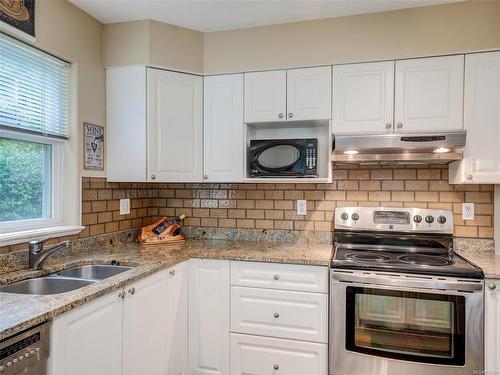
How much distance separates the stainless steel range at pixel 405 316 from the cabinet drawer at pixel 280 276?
0.09 metres

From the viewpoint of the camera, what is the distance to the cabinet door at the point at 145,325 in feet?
5.76

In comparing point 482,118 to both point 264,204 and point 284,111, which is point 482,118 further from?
point 264,204

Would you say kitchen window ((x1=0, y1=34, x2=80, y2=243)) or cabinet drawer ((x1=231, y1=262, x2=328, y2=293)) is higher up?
kitchen window ((x1=0, y1=34, x2=80, y2=243))

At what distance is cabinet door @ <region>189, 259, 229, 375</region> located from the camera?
2.29m

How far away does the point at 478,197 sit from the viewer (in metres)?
2.42

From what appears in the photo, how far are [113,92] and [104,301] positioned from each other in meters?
1.53

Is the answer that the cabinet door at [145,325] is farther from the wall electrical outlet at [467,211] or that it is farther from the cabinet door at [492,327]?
the wall electrical outlet at [467,211]

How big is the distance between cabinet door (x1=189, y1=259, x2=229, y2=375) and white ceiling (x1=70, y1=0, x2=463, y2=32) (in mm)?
1632

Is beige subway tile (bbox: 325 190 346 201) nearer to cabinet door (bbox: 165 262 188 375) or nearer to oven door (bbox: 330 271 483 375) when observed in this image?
oven door (bbox: 330 271 483 375)

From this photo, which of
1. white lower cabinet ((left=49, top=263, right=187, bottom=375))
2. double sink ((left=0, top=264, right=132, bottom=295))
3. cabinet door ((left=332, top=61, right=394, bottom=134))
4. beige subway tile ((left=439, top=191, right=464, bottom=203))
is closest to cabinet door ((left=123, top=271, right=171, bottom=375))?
white lower cabinet ((left=49, top=263, right=187, bottom=375))

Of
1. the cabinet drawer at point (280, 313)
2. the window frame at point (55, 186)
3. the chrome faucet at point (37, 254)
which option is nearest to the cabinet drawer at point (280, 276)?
the cabinet drawer at point (280, 313)

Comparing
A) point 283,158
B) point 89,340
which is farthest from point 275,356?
point 283,158

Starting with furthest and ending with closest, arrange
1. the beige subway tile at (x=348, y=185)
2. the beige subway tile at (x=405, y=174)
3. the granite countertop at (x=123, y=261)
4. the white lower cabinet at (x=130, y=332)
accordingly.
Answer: the beige subway tile at (x=348, y=185) < the beige subway tile at (x=405, y=174) < the white lower cabinet at (x=130, y=332) < the granite countertop at (x=123, y=261)

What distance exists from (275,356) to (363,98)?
1.74m
